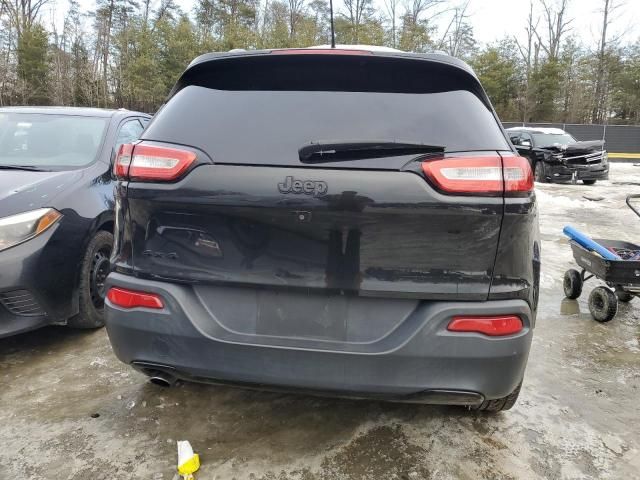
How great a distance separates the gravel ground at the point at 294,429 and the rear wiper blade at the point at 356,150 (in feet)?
4.45

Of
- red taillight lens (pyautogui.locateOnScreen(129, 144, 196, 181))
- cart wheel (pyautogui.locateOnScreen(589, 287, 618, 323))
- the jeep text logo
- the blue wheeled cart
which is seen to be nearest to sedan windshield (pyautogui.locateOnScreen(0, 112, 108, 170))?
red taillight lens (pyautogui.locateOnScreen(129, 144, 196, 181))

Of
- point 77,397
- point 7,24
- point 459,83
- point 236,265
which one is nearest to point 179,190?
point 236,265

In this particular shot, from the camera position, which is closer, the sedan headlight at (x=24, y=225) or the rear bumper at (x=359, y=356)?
the rear bumper at (x=359, y=356)

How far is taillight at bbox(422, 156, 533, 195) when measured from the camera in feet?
5.59

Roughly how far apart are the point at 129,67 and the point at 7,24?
9954mm

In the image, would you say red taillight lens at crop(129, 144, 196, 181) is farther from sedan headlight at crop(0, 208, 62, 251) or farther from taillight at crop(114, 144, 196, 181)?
sedan headlight at crop(0, 208, 62, 251)

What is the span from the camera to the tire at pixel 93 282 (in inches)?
130

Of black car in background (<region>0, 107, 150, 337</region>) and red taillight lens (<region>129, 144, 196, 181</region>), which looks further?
black car in background (<region>0, 107, 150, 337</region>)

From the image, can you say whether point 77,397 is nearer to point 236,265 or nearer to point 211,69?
point 236,265

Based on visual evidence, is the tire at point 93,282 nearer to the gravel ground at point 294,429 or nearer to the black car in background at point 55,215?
the black car in background at point 55,215

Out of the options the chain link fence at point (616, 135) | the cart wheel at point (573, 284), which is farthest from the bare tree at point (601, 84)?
the cart wheel at point (573, 284)

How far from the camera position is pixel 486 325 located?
5.71ft

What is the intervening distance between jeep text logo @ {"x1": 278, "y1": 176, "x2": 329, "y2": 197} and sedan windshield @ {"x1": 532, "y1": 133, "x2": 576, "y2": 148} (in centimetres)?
1448

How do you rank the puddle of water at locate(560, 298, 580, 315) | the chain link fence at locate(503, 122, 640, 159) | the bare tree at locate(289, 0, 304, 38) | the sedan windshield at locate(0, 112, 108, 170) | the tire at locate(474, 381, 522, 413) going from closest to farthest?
the tire at locate(474, 381, 522, 413) < the sedan windshield at locate(0, 112, 108, 170) < the puddle of water at locate(560, 298, 580, 315) < the chain link fence at locate(503, 122, 640, 159) < the bare tree at locate(289, 0, 304, 38)
